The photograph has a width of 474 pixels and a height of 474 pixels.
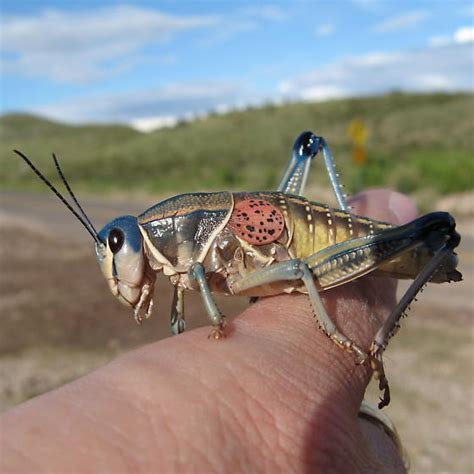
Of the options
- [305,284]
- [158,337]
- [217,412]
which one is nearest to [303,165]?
[305,284]

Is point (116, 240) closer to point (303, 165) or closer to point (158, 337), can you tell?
point (303, 165)

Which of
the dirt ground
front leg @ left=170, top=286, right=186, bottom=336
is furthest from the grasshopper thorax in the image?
the dirt ground

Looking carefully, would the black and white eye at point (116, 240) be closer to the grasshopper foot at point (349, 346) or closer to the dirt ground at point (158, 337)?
the grasshopper foot at point (349, 346)

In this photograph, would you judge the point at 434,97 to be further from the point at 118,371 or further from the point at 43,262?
the point at 118,371

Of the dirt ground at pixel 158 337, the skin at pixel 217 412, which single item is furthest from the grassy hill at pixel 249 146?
the skin at pixel 217 412

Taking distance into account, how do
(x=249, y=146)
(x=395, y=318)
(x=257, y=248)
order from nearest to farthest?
(x=395, y=318) → (x=257, y=248) → (x=249, y=146)

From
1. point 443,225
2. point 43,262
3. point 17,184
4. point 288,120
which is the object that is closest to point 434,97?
point 288,120
